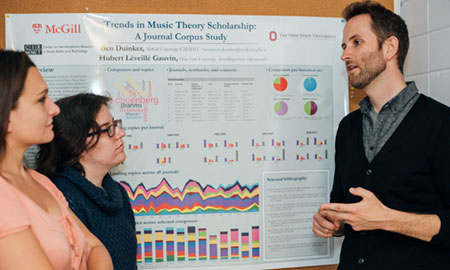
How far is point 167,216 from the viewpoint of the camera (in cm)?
197

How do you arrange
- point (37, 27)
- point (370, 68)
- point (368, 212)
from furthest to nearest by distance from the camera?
point (37, 27) < point (370, 68) < point (368, 212)

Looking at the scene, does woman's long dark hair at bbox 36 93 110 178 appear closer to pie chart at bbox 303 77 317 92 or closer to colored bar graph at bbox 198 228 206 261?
colored bar graph at bbox 198 228 206 261

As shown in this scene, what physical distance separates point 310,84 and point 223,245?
3.20ft

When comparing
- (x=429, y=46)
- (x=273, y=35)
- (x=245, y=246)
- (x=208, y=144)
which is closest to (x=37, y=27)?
(x=208, y=144)

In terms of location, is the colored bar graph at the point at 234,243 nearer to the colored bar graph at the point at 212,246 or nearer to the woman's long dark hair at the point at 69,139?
the colored bar graph at the point at 212,246

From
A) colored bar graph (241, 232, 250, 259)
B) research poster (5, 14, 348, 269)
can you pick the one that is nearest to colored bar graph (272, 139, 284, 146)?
research poster (5, 14, 348, 269)

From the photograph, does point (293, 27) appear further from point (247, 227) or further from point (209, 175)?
point (247, 227)

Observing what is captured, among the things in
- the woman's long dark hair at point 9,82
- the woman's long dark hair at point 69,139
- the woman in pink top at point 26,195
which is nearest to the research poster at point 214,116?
the woman's long dark hair at point 69,139

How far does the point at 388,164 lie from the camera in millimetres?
1471

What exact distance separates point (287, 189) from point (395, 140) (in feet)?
2.39

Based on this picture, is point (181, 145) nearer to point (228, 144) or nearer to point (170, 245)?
point (228, 144)

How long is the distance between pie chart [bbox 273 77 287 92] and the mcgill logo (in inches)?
40.5

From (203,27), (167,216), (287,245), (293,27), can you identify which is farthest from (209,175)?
(293,27)

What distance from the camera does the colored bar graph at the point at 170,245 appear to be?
196 cm
